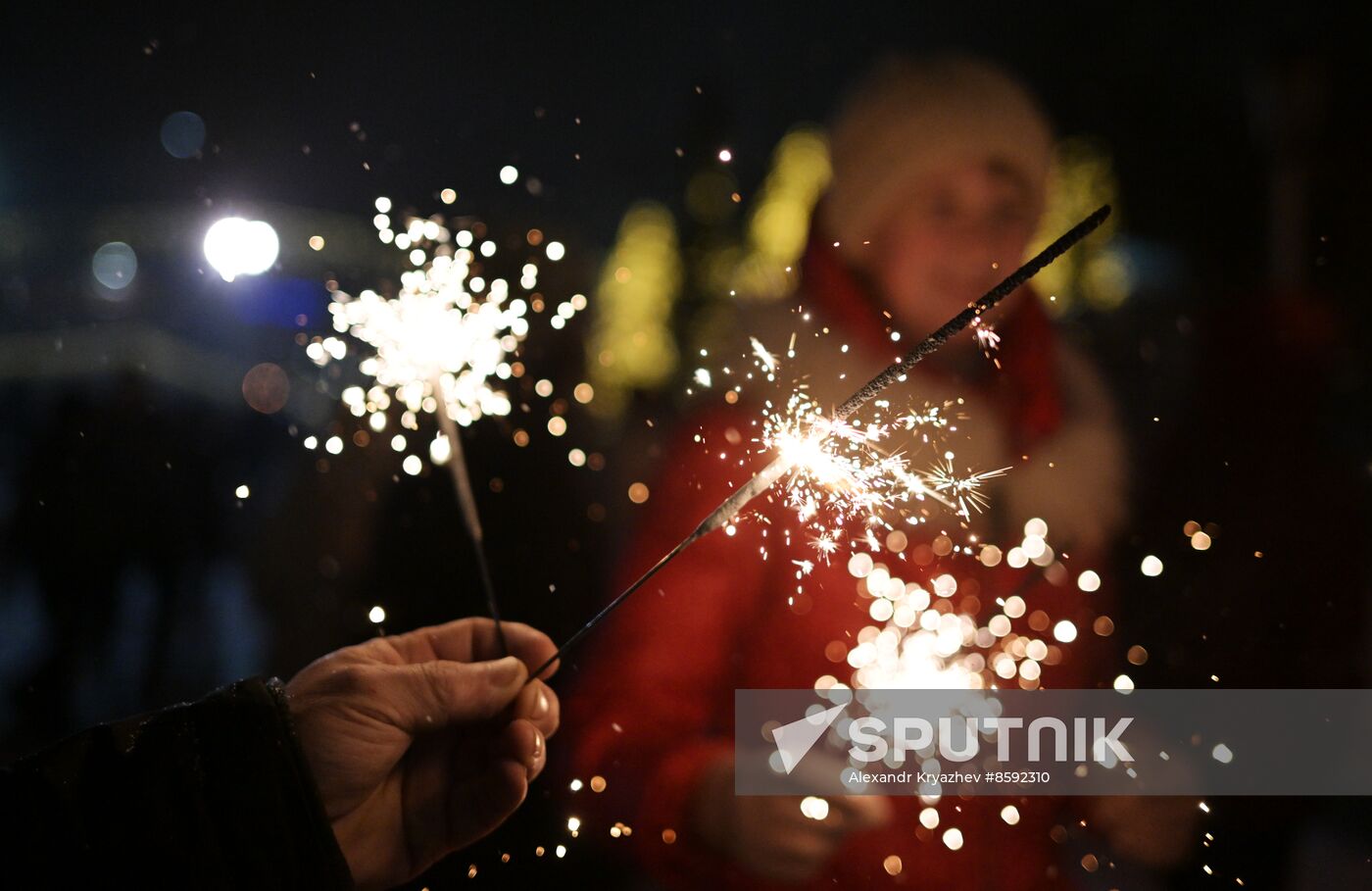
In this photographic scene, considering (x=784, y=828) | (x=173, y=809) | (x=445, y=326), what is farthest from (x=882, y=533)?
(x=445, y=326)

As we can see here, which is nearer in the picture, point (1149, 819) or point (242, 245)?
point (1149, 819)

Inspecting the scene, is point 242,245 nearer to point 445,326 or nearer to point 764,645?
point 445,326

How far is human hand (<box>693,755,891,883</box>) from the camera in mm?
1407

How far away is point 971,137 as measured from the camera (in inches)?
66.2

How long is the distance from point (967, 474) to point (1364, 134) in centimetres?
193

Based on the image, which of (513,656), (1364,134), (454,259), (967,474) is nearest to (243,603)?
(454,259)

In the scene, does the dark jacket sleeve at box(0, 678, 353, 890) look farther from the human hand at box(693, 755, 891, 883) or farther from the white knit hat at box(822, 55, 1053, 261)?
the white knit hat at box(822, 55, 1053, 261)

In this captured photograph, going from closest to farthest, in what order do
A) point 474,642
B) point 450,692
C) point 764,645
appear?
1. point 450,692
2. point 474,642
3. point 764,645

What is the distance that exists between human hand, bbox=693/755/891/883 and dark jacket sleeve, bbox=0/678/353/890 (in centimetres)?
66

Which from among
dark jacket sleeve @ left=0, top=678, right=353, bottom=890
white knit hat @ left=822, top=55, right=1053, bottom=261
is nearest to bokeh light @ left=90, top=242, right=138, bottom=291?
white knit hat @ left=822, top=55, right=1053, bottom=261

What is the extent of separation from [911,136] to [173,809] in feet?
5.42

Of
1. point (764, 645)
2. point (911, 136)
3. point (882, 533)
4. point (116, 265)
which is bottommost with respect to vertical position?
point (764, 645)

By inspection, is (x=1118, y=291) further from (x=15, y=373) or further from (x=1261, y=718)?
(x=15, y=373)

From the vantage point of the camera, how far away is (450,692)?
129cm
